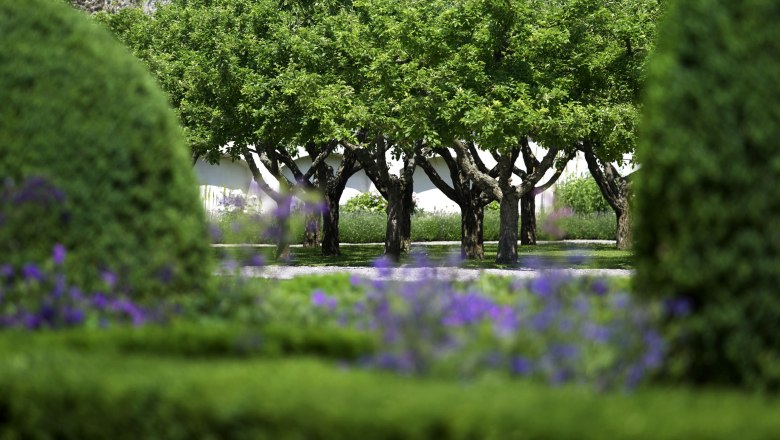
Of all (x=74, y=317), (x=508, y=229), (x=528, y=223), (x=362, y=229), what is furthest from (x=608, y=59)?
(x=362, y=229)

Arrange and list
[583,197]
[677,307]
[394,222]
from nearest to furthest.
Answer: [677,307] < [394,222] < [583,197]

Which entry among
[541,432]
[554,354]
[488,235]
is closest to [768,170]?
[554,354]

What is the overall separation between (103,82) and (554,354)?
11.1 feet

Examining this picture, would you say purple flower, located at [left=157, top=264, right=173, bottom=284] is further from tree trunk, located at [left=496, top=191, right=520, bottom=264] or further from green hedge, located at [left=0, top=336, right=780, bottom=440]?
tree trunk, located at [left=496, top=191, right=520, bottom=264]

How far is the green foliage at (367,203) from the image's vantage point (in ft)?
169

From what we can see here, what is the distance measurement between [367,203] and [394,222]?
21.6m

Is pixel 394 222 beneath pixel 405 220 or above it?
beneath

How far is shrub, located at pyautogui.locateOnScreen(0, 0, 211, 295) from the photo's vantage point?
6.51 metres

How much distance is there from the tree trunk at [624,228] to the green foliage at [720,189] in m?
30.6

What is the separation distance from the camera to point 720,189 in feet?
16.6

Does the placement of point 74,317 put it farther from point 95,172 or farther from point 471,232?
point 471,232

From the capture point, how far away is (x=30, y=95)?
666cm

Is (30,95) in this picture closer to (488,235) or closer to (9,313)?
(9,313)

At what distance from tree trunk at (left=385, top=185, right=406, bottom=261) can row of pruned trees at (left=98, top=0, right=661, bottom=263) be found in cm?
4
